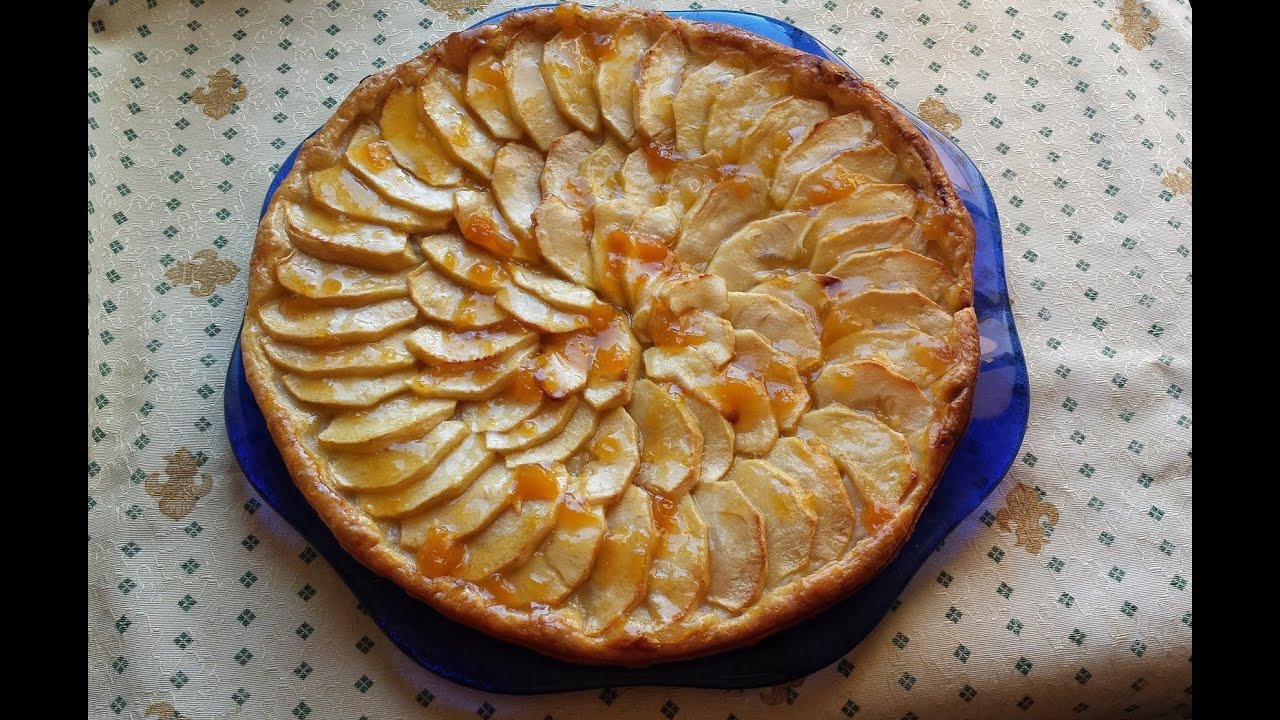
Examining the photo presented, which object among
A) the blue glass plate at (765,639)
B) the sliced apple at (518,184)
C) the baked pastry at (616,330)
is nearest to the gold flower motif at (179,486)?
the blue glass plate at (765,639)

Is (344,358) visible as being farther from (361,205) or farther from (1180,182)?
(1180,182)

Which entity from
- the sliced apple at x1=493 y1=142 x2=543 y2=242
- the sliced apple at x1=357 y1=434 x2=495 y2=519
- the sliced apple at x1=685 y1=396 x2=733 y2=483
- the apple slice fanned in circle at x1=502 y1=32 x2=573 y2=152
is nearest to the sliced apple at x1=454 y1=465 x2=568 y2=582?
the sliced apple at x1=357 y1=434 x2=495 y2=519

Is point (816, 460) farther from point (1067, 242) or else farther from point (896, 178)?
point (1067, 242)

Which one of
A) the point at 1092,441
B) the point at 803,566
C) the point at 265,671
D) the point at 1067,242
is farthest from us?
the point at 1067,242

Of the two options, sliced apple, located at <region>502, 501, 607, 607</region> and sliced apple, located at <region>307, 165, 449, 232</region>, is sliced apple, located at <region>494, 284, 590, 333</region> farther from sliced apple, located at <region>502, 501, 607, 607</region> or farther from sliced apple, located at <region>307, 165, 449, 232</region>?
sliced apple, located at <region>502, 501, 607, 607</region>

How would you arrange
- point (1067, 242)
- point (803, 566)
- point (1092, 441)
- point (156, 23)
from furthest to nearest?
1. point (156, 23)
2. point (1067, 242)
3. point (1092, 441)
4. point (803, 566)

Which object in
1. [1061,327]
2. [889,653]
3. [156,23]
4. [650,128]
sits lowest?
[889,653]

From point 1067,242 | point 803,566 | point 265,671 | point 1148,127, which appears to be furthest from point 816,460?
point 1148,127
